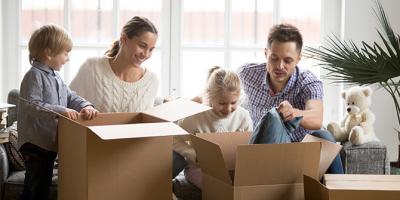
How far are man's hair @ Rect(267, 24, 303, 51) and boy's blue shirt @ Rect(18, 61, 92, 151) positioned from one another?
40.3 inches

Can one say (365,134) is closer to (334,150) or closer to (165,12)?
(334,150)

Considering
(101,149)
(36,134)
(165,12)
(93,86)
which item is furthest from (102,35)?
(101,149)

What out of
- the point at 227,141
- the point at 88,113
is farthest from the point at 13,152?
the point at 227,141

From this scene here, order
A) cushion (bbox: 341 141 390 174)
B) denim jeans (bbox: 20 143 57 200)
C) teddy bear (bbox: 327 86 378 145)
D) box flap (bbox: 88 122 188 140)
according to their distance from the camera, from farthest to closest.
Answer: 1. teddy bear (bbox: 327 86 378 145)
2. cushion (bbox: 341 141 390 174)
3. denim jeans (bbox: 20 143 57 200)
4. box flap (bbox: 88 122 188 140)

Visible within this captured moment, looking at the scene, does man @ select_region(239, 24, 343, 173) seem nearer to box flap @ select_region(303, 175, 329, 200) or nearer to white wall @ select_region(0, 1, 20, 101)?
box flap @ select_region(303, 175, 329, 200)

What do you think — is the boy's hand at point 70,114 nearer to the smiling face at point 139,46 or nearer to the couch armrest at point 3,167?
the smiling face at point 139,46

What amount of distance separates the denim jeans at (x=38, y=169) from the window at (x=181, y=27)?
1406 mm

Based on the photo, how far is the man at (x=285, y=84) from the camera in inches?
120

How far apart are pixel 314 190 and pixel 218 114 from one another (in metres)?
0.85

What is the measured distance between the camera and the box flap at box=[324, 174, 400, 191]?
7.18ft

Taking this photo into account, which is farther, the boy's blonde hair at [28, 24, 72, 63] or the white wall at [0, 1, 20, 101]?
the white wall at [0, 1, 20, 101]

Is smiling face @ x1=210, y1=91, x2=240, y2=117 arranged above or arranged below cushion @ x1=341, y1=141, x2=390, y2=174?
above

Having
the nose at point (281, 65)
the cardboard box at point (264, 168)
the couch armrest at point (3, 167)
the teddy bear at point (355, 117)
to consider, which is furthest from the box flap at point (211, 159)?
the teddy bear at point (355, 117)

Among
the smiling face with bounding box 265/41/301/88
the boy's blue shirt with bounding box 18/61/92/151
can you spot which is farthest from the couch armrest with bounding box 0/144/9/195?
the smiling face with bounding box 265/41/301/88
